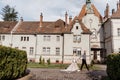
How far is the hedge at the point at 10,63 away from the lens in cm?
996

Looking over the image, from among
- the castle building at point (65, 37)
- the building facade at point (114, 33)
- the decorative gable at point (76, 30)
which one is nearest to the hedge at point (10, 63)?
the castle building at point (65, 37)

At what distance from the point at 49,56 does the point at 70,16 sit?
33.4 feet

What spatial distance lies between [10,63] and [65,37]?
3295 centimetres

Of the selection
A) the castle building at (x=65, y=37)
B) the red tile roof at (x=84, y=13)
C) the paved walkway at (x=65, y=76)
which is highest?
the red tile roof at (x=84, y=13)

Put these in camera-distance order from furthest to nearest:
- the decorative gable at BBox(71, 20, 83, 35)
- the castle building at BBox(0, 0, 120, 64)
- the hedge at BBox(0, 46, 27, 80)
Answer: the decorative gable at BBox(71, 20, 83, 35) → the castle building at BBox(0, 0, 120, 64) → the hedge at BBox(0, 46, 27, 80)

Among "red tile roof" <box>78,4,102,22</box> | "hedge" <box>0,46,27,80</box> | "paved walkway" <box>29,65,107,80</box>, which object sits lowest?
"paved walkway" <box>29,65,107,80</box>

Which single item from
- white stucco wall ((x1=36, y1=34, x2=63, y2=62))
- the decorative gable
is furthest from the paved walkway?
white stucco wall ((x1=36, y1=34, x2=63, y2=62))

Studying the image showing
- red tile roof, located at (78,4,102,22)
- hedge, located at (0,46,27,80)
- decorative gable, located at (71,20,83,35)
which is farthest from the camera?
red tile roof, located at (78,4,102,22)

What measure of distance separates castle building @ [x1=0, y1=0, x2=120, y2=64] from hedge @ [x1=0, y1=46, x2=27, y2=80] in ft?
101

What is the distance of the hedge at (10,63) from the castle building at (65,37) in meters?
30.7

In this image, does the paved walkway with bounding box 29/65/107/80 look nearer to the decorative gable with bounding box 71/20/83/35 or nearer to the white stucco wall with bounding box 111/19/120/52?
the white stucco wall with bounding box 111/19/120/52

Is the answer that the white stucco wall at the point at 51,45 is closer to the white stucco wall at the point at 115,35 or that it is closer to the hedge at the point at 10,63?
the white stucco wall at the point at 115,35

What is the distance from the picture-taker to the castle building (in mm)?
43469

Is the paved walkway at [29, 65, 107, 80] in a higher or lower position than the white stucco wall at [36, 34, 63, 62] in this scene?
lower
